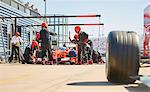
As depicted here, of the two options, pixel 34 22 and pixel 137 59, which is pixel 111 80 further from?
pixel 34 22

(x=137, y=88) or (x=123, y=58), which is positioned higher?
(x=123, y=58)

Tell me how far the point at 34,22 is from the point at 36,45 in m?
16.9

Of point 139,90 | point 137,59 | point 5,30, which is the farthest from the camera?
point 5,30

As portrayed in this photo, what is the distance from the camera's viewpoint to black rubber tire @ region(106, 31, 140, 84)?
5973mm

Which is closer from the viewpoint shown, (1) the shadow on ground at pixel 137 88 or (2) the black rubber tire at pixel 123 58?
(1) the shadow on ground at pixel 137 88

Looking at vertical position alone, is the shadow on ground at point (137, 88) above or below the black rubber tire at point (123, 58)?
below

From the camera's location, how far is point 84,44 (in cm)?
1738

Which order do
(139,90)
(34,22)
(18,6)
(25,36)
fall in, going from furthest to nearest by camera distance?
1. (34,22)
2. (18,6)
3. (25,36)
4. (139,90)

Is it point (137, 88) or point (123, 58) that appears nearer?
point (137, 88)

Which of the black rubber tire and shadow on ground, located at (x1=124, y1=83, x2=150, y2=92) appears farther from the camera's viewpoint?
the black rubber tire

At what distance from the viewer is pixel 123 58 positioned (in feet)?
19.6

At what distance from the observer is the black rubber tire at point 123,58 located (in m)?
5.97

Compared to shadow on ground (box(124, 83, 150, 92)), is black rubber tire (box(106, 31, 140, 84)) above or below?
above

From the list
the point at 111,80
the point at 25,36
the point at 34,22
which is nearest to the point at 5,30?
the point at 25,36
